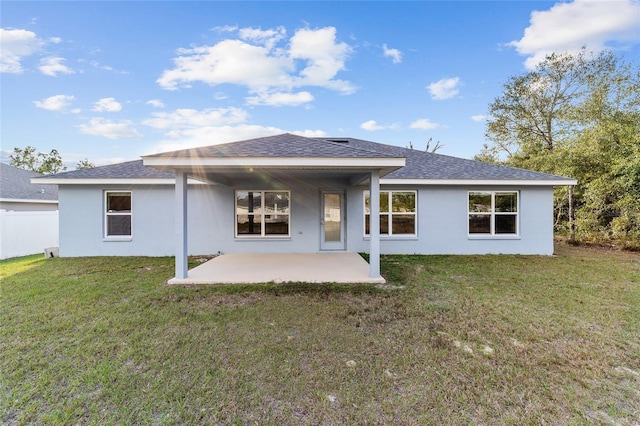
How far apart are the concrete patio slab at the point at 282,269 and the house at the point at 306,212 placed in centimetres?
105

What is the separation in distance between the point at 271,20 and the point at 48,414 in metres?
12.8

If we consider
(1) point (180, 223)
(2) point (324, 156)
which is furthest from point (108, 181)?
(2) point (324, 156)

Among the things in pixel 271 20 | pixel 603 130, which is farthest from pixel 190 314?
pixel 603 130

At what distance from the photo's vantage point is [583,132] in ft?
48.1

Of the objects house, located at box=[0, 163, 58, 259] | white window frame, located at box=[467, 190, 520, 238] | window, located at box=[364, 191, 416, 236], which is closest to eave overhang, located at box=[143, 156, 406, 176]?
window, located at box=[364, 191, 416, 236]

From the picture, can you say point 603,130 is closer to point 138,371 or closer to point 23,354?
point 138,371

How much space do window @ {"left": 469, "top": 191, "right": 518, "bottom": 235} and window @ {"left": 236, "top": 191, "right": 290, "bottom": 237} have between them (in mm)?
6866

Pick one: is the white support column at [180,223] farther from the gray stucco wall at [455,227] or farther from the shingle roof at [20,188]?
the shingle roof at [20,188]

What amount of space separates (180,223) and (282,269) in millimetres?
2774

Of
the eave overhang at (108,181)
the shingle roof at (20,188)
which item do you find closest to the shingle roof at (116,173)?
the eave overhang at (108,181)

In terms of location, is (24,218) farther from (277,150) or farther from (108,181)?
(277,150)

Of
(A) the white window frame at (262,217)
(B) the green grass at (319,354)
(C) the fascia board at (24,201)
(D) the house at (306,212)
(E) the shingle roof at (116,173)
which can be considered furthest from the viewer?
(C) the fascia board at (24,201)

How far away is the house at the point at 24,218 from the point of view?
10211mm

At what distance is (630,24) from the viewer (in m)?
12.5
